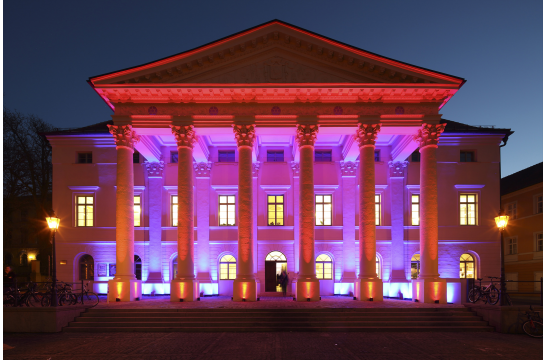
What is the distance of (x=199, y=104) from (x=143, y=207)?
979 centimetres

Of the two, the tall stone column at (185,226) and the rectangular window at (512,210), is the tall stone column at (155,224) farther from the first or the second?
the rectangular window at (512,210)

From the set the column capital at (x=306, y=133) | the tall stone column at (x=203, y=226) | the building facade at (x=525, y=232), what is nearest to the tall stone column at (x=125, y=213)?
the tall stone column at (x=203, y=226)

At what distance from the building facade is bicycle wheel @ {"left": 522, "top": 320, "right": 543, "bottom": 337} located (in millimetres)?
22170

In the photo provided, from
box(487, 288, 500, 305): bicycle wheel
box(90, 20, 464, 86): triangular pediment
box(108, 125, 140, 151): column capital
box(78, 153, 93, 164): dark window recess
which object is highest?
box(90, 20, 464, 86): triangular pediment

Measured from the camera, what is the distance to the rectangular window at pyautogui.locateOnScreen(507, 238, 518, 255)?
40281mm

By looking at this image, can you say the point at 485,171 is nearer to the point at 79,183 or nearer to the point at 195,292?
the point at 195,292

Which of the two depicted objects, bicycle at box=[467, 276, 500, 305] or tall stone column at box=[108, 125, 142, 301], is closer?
bicycle at box=[467, 276, 500, 305]

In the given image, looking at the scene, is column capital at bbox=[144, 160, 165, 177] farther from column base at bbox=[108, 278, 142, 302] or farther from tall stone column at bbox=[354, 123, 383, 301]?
tall stone column at bbox=[354, 123, 383, 301]

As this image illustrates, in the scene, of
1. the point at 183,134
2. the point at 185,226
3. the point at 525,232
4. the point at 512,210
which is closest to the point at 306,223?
the point at 185,226

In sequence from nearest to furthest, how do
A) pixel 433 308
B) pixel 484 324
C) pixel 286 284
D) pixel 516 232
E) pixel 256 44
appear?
pixel 484 324 < pixel 433 308 < pixel 256 44 < pixel 286 284 < pixel 516 232

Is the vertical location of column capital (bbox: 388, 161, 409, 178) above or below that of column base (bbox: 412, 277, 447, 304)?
above

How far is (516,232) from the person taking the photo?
131 feet

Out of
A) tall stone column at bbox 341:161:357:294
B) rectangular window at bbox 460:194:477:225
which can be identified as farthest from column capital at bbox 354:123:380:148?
rectangular window at bbox 460:194:477:225

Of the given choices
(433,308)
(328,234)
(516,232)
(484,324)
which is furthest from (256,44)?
(516,232)
